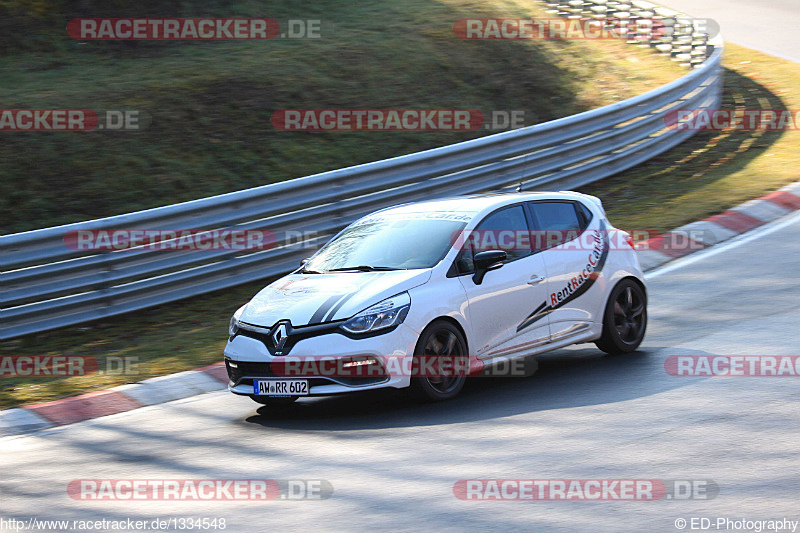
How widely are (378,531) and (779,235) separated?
950 cm

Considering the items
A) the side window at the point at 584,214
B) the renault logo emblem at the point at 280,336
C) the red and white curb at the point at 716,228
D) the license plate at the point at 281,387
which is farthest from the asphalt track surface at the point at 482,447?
the red and white curb at the point at 716,228

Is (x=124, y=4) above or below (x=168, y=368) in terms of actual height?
above

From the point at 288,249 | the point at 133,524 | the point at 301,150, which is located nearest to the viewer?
the point at 133,524

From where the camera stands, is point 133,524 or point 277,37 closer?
point 133,524

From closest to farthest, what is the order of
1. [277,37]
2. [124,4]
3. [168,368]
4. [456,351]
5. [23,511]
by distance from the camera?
[23,511] < [456,351] < [168,368] < [124,4] < [277,37]

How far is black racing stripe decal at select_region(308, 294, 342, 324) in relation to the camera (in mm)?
8023

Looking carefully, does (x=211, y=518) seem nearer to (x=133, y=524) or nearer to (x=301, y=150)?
(x=133, y=524)

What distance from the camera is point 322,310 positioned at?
8.06 m

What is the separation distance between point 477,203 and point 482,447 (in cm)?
293

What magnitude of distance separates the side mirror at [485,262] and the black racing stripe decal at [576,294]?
574 mm

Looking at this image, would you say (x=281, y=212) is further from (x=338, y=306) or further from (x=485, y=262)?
(x=338, y=306)

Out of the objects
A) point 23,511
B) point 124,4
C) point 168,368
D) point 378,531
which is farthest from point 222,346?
point 124,4

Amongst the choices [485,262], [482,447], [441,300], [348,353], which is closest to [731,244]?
[485,262]

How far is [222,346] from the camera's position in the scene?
409 inches
